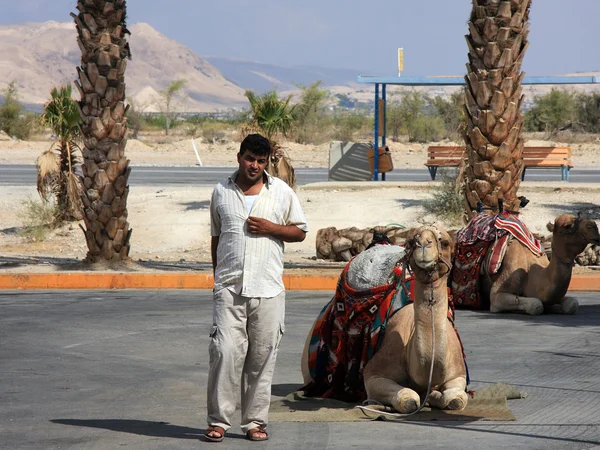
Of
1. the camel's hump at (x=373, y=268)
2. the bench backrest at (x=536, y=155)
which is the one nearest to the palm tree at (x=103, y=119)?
the camel's hump at (x=373, y=268)

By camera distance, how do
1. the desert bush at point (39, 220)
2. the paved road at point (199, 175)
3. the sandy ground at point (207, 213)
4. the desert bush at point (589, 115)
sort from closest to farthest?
the sandy ground at point (207, 213) < the desert bush at point (39, 220) < the paved road at point (199, 175) < the desert bush at point (589, 115)

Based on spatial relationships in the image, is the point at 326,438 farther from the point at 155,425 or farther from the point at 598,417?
the point at 598,417

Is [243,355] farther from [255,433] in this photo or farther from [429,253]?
[429,253]

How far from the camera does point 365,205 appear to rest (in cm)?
2270

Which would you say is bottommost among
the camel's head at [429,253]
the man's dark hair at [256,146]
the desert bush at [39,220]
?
the desert bush at [39,220]

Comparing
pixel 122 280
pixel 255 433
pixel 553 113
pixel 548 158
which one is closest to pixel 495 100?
pixel 122 280

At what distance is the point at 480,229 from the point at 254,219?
20.7 ft

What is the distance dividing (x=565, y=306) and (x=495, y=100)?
179 inches

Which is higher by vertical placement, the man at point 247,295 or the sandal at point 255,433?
the man at point 247,295

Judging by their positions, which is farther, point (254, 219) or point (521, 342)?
point (521, 342)

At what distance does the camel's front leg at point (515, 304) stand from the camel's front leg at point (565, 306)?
204 mm

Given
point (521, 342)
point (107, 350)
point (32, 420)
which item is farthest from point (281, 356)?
point (32, 420)

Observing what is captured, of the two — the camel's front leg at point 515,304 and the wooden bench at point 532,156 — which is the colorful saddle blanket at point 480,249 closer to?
the camel's front leg at point 515,304

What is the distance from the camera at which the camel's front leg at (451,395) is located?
7.18 m
